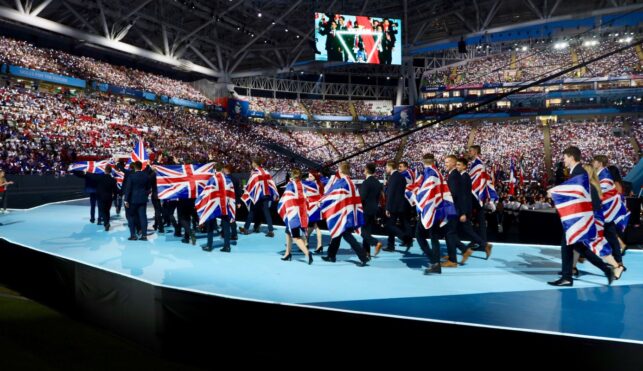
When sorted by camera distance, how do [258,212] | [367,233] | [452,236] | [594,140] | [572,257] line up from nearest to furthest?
[572,257] < [452,236] < [367,233] < [258,212] < [594,140]

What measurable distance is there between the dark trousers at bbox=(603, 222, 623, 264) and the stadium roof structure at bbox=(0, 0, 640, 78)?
26574 mm

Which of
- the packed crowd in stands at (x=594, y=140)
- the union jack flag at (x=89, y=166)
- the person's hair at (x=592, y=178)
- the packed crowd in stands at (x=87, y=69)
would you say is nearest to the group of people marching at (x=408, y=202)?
the person's hair at (x=592, y=178)

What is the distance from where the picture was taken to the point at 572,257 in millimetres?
5816

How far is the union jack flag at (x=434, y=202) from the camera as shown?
6738 mm

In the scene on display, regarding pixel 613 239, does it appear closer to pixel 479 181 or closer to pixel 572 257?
pixel 572 257

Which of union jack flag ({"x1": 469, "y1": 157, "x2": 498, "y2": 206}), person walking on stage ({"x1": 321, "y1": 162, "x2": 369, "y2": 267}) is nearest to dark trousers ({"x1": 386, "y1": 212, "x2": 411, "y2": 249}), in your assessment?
person walking on stage ({"x1": 321, "y1": 162, "x2": 369, "y2": 267})

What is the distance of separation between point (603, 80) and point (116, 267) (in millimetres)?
49747

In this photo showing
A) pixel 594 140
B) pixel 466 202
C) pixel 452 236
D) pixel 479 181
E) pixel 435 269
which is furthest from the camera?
pixel 594 140

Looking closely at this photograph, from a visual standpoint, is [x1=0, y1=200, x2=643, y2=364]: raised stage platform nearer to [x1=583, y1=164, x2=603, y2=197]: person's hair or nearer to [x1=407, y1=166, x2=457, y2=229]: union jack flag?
[x1=407, y1=166, x2=457, y2=229]: union jack flag

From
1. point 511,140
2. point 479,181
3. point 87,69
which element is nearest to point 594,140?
point 511,140

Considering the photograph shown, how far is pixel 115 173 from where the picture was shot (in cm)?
1312

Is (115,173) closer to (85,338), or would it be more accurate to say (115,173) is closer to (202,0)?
(85,338)

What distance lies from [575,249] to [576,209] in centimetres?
55

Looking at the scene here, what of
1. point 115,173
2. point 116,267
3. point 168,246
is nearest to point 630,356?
point 116,267
